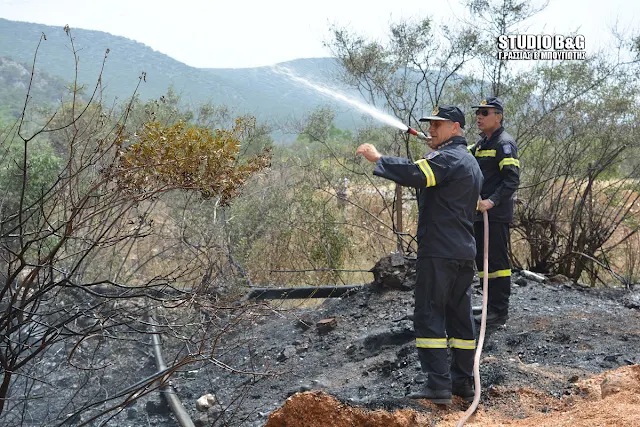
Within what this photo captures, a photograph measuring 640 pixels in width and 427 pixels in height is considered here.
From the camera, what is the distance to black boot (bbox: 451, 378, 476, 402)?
4.61 meters

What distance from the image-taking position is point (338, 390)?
506 centimetres

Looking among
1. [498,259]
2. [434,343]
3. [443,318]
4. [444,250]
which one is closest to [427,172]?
[444,250]

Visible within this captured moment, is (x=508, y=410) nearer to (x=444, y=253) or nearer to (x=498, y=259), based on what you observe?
(x=444, y=253)

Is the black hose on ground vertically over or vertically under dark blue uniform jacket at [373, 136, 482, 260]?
under

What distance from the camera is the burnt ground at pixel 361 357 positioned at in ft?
15.8

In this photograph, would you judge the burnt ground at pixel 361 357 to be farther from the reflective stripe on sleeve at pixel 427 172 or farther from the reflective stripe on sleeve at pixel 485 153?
the reflective stripe on sleeve at pixel 485 153

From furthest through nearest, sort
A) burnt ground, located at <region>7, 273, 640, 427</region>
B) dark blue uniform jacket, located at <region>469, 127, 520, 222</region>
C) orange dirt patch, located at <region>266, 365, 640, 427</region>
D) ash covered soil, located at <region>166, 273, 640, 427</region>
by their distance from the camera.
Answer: dark blue uniform jacket, located at <region>469, 127, 520, 222</region>, burnt ground, located at <region>7, 273, 640, 427</region>, ash covered soil, located at <region>166, 273, 640, 427</region>, orange dirt patch, located at <region>266, 365, 640, 427</region>

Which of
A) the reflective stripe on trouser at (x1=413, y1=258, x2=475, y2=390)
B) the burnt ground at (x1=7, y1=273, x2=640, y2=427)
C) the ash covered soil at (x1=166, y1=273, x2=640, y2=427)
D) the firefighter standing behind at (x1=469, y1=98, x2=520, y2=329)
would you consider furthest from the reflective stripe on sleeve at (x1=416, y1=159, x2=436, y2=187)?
the firefighter standing behind at (x1=469, y1=98, x2=520, y2=329)

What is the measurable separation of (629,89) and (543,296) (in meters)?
4.55

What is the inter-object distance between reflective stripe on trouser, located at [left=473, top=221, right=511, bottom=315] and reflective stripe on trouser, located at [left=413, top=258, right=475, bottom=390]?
1.53m

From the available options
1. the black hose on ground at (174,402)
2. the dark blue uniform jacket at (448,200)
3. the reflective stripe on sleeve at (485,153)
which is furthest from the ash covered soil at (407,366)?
the reflective stripe on sleeve at (485,153)

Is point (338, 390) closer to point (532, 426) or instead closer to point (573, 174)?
point (532, 426)

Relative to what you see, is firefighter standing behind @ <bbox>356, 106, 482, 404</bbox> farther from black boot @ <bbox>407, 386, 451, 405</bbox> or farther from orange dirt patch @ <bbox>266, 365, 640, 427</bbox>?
orange dirt patch @ <bbox>266, 365, 640, 427</bbox>

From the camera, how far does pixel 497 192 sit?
590 centimetres
